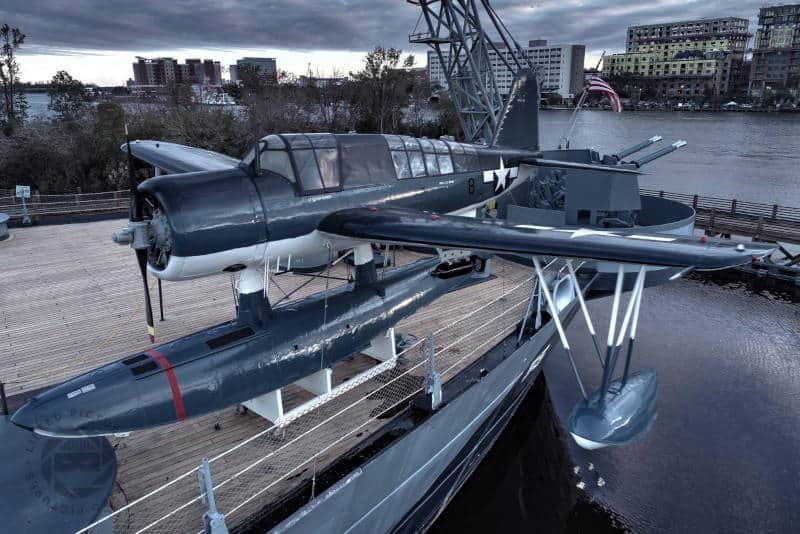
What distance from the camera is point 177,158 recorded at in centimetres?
1515

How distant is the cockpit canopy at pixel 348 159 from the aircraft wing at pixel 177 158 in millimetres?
4454

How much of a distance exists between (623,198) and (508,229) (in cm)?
1572

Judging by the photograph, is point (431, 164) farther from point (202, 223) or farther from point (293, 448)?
point (293, 448)

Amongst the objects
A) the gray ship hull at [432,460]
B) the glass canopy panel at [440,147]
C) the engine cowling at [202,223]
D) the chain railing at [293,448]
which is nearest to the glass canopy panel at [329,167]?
the engine cowling at [202,223]

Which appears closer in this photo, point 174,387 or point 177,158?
point 174,387

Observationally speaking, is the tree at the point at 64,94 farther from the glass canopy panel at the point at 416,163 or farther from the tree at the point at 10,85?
the glass canopy panel at the point at 416,163

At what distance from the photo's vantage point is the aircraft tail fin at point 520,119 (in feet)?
63.0

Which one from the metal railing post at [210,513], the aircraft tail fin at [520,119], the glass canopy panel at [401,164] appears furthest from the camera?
the aircraft tail fin at [520,119]

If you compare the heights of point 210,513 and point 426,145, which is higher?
point 426,145

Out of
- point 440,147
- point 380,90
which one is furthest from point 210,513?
point 380,90

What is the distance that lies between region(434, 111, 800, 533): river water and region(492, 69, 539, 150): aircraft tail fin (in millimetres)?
8829

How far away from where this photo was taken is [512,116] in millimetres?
19344

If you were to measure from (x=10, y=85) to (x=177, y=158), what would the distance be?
54157 millimetres

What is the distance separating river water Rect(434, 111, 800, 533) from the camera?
13773 millimetres
